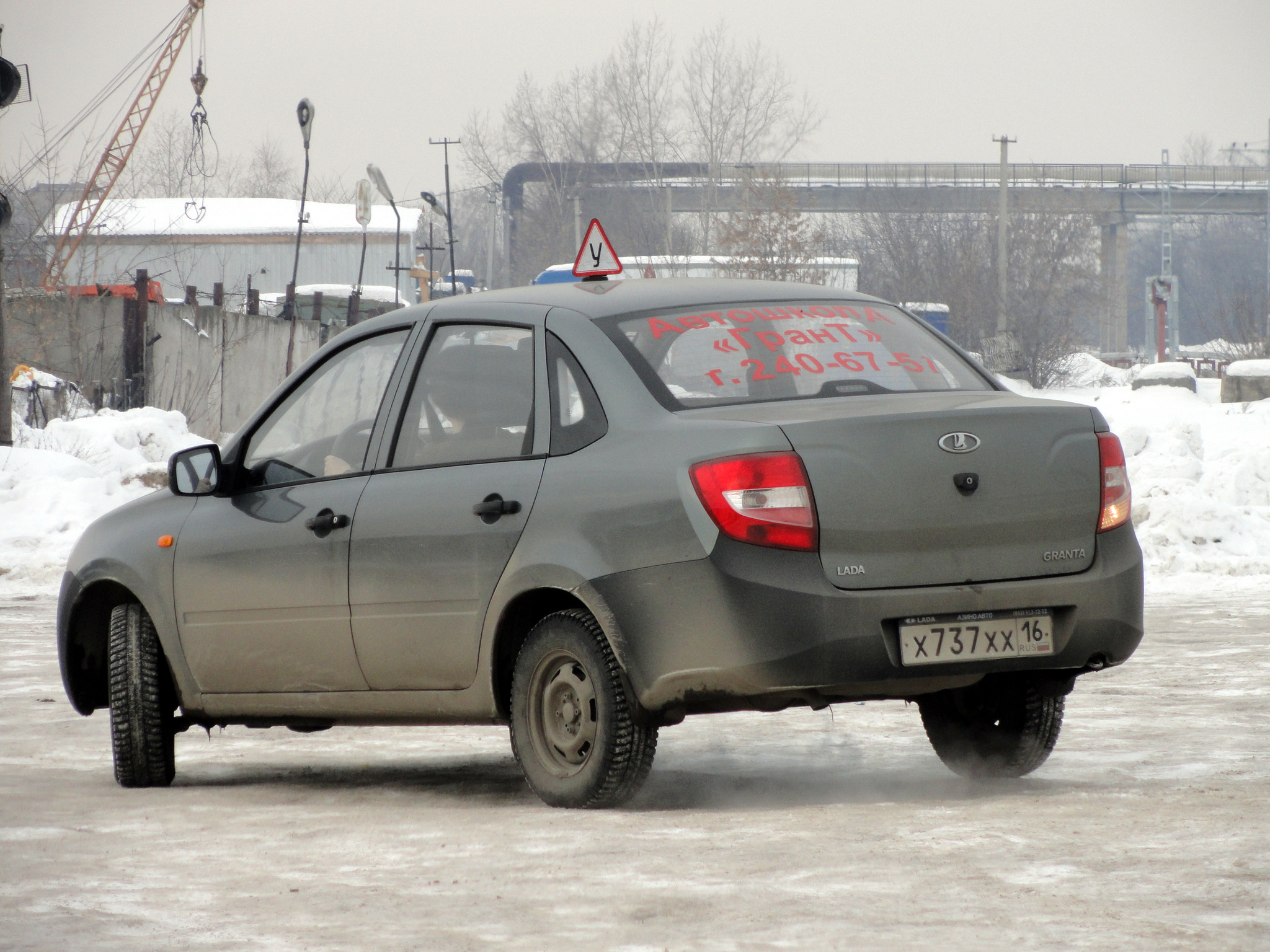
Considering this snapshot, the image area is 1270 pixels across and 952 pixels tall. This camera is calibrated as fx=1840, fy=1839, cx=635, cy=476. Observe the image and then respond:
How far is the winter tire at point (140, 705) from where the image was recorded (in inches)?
252

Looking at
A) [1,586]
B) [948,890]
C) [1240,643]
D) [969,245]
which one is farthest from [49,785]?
[969,245]

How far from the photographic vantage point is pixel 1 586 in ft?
48.0

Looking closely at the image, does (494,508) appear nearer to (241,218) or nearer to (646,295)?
(646,295)

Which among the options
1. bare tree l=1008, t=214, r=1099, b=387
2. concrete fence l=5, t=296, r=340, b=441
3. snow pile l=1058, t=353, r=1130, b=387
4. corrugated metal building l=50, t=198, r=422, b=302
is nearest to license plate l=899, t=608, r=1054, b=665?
concrete fence l=5, t=296, r=340, b=441

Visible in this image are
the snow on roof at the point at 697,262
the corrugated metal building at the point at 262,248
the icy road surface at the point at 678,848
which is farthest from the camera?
the corrugated metal building at the point at 262,248

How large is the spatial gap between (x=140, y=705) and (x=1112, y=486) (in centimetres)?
340

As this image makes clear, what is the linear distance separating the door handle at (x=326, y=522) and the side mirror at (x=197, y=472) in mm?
584

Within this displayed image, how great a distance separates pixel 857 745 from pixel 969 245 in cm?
6511

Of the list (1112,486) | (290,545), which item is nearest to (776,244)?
(290,545)

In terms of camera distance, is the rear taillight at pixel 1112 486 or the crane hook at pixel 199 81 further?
the crane hook at pixel 199 81

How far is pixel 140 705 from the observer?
21.1ft

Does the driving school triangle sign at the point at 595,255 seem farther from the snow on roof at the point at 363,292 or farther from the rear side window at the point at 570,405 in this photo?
the snow on roof at the point at 363,292

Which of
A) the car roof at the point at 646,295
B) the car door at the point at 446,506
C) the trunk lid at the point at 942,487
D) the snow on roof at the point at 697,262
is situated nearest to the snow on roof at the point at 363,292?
the snow on roof at the point at 697,262

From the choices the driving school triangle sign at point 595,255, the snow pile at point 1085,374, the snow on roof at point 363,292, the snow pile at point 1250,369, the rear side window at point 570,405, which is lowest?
the snow pile at point 1085,374
